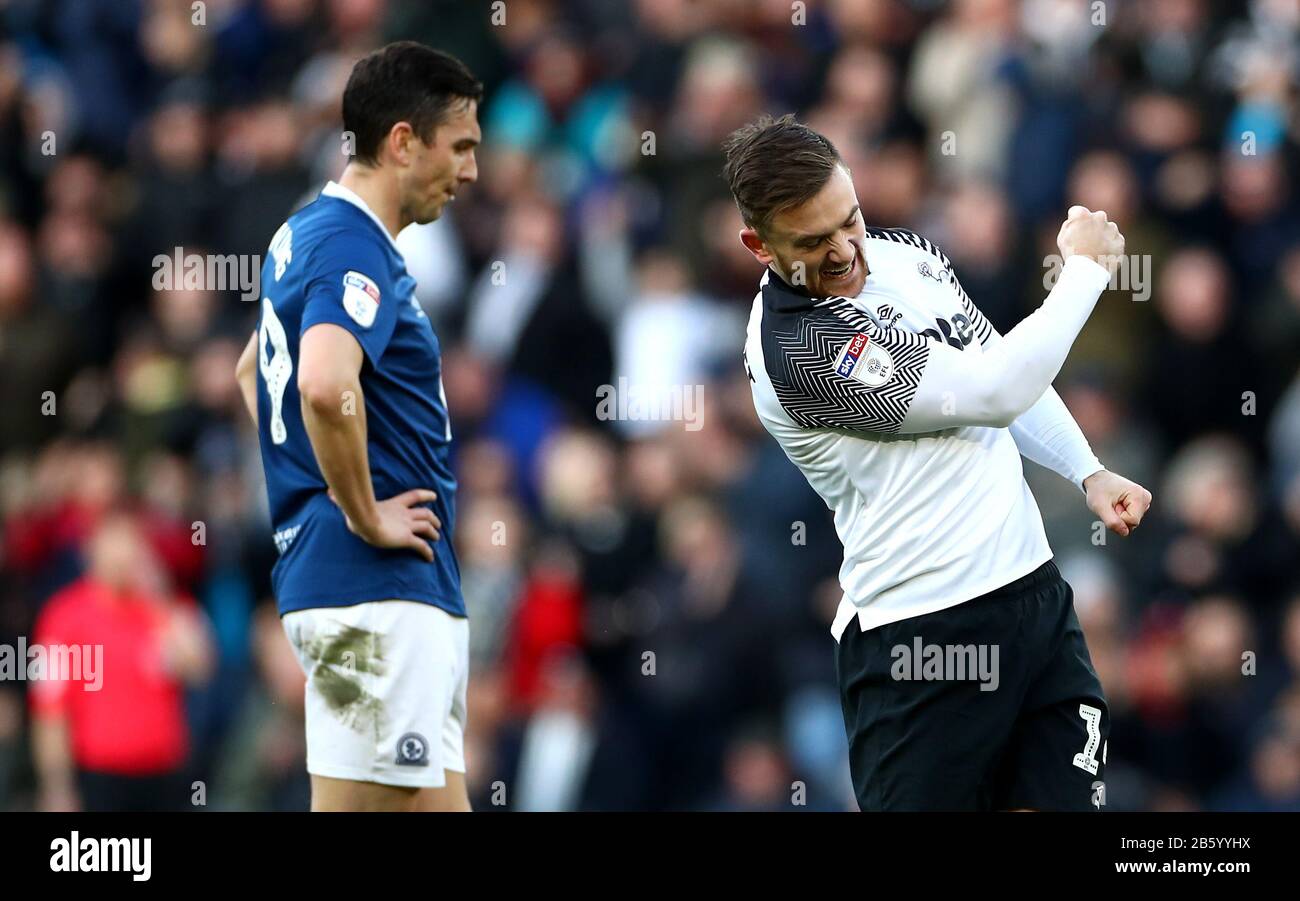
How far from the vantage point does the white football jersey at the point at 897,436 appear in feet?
14.6

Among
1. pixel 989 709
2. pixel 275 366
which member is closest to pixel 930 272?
pixel 989 709

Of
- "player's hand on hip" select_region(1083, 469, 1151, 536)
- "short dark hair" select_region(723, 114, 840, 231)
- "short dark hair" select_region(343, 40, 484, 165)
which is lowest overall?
"player's hand on hip" select_region(1083, 469, 1151, 536)

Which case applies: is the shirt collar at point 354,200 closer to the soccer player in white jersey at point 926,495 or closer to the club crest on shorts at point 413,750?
the soccer player in white jersey at point 926,495

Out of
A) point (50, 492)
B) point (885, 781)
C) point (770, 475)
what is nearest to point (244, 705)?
point (50, 492)

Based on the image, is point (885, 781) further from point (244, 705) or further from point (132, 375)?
point (132, 375)

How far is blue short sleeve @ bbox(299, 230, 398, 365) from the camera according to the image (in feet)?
15.8

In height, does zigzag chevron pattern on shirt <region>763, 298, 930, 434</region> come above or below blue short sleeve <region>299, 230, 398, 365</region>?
below

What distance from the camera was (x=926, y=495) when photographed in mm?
4566

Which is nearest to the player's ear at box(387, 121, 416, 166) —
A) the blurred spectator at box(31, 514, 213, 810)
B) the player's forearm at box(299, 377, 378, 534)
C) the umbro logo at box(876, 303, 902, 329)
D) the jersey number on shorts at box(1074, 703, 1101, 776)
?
the player's forearm at box(299, 377, 378, 534)

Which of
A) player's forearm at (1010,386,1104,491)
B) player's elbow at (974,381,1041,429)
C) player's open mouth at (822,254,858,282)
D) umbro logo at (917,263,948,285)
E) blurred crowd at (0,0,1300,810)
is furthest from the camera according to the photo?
blurred crowd at (0,0,1300,810)

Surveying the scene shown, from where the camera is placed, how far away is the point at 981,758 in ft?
14.8

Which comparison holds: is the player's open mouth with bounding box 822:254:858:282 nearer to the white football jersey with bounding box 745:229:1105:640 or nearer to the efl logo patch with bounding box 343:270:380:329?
the white football jersey with bounding box 745:229:1105:640

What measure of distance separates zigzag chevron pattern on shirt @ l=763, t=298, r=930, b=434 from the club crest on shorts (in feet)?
4.21
